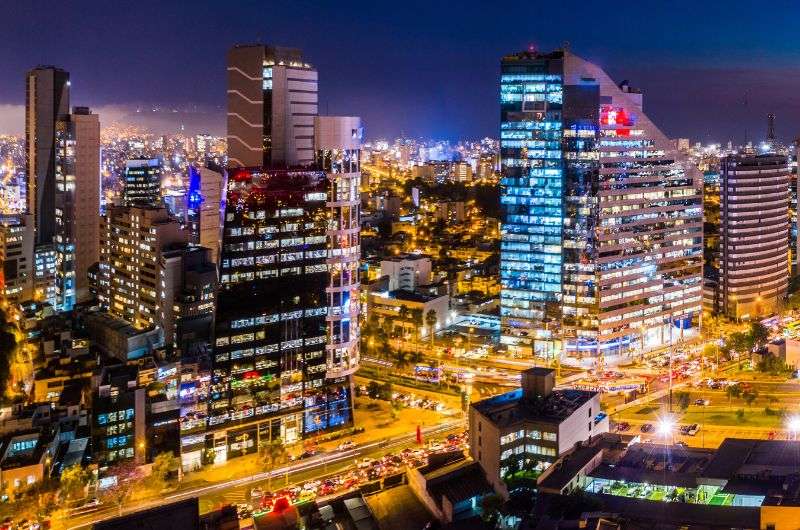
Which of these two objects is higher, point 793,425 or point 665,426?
point 793,425

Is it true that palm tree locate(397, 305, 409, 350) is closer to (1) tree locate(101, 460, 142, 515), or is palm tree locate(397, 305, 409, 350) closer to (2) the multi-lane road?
(2) the multi-lane road

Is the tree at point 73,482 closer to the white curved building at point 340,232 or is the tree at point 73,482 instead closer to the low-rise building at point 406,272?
the white curved building at point 340,232

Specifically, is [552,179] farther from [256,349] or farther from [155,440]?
[155,440]

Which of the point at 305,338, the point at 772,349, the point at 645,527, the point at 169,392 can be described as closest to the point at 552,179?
the point at 772,349

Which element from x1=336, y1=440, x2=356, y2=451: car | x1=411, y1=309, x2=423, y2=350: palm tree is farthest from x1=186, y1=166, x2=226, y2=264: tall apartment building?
x1=336, y1=440, x2=356, y2=451: car

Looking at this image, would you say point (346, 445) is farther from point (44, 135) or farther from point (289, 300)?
point (44, 135)

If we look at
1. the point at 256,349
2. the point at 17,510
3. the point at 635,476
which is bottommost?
the point at 17,510

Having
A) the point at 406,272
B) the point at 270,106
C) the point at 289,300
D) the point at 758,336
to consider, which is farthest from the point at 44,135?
the point at 758,336
